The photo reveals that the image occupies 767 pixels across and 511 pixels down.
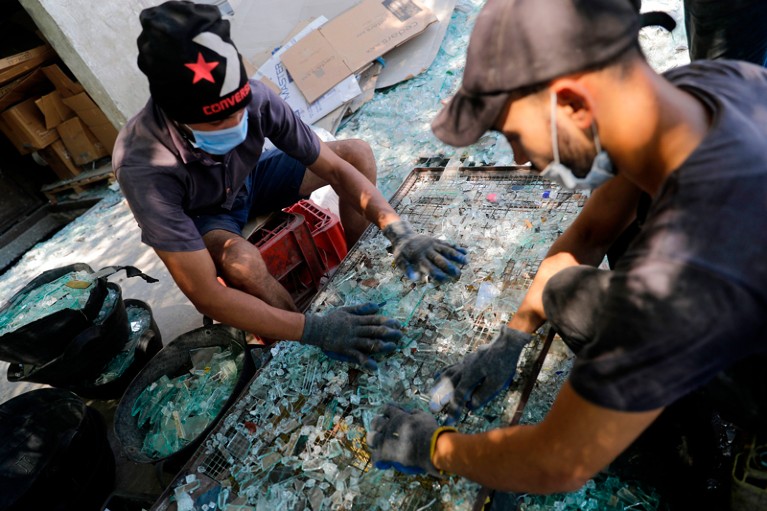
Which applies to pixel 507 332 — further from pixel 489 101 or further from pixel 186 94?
pixel 186 94

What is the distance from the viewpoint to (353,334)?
6.63 ft

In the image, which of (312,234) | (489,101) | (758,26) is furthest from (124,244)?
(758,26)

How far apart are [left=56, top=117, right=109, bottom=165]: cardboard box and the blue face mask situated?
4.18 metres

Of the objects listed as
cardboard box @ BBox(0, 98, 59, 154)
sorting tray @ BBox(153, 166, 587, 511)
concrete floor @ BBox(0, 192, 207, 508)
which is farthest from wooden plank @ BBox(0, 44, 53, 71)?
sorting tray @ BBox(153, 166, 587, 511)

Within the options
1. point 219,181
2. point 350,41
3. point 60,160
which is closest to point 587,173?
point 219,181

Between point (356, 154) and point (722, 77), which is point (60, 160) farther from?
point (722, 77)

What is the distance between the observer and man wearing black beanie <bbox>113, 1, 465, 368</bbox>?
6.03ft

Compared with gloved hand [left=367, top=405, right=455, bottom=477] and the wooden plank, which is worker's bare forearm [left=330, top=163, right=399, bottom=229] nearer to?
gloved hand [left=367, top=405, right=455, bottom=477]

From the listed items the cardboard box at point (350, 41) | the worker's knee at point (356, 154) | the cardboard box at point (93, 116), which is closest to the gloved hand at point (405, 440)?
the worker's knee at point (356, 154)

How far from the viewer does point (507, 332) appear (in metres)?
1.75

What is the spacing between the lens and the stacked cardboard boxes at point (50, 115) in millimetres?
4906

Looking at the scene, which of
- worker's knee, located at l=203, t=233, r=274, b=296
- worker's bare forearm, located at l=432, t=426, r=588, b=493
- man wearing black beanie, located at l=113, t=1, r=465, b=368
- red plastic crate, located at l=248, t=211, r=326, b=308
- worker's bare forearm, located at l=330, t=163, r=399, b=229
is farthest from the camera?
red plastic crate, located at l=248, t=211, r=326, b=308

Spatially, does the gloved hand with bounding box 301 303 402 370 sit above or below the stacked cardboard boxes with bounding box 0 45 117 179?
below

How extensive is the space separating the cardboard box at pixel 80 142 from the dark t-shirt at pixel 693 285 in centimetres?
602
